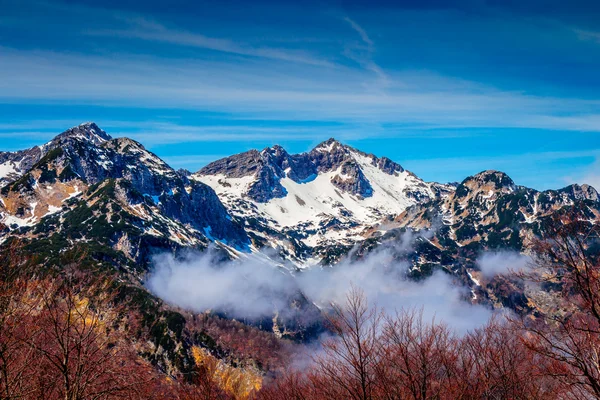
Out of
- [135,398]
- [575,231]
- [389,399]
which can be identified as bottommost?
[135,398]

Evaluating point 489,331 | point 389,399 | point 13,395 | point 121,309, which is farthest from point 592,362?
point 13,395

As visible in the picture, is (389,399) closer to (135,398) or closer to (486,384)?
(486,384)

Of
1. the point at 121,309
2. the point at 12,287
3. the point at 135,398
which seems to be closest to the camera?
the point at 12,287

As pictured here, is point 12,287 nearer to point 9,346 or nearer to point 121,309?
point 9,346

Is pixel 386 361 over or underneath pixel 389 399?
over

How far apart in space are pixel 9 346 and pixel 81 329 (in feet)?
9.54

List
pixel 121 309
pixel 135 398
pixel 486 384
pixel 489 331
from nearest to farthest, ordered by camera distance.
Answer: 1. pixel 121 309
2. pixel 135 398
3. pixel 486 384
4. pixel 489 331

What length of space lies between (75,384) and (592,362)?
21.6m

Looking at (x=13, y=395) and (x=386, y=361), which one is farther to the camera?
(x=386, y=361)

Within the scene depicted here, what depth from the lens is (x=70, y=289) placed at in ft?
61.3

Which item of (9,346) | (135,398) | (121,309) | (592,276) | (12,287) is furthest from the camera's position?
(135,398)

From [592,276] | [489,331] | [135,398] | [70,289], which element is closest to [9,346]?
[70,289]

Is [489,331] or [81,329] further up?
[489,331]

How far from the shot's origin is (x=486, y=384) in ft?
90.1
